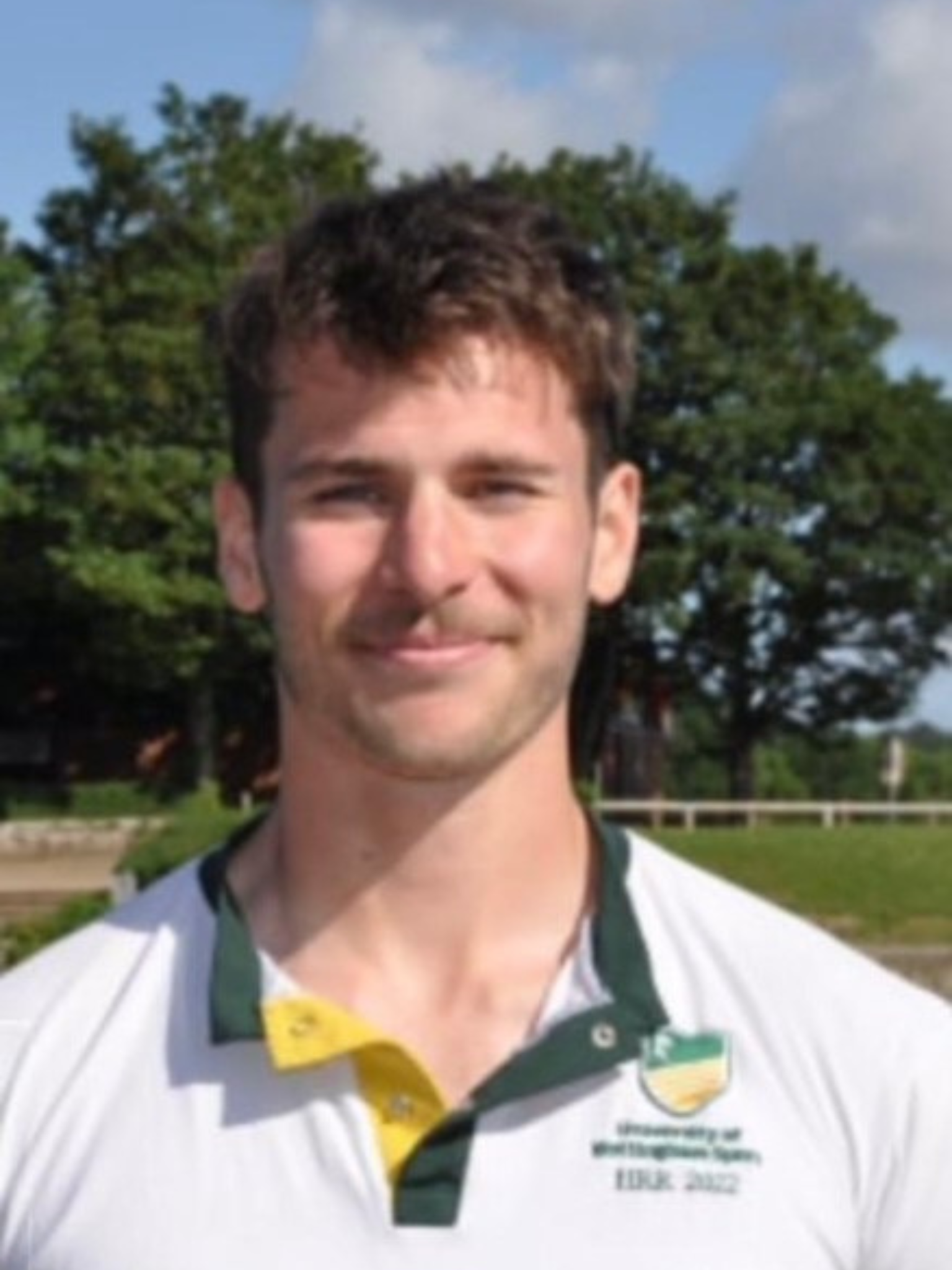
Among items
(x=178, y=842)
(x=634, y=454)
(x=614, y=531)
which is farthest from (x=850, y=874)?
(x=614, y=531)

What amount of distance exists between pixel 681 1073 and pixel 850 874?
27987 mm

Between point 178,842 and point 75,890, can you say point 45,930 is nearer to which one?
point 178,842

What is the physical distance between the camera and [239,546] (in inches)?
146

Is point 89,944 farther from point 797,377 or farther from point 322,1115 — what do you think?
point 797,377

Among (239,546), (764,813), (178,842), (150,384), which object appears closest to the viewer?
(239,546)

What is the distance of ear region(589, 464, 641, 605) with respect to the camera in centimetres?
364

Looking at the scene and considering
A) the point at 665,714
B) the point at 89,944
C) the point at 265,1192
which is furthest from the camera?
the point at 665,714

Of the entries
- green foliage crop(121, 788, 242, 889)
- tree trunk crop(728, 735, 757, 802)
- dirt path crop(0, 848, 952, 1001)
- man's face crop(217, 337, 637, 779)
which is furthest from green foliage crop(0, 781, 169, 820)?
man's face crop(217, 337, 637, 779)

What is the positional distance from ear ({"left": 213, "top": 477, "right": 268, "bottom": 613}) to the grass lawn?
83.4ft

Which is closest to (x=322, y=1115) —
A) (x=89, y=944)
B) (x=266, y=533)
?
(x=89, y=944)

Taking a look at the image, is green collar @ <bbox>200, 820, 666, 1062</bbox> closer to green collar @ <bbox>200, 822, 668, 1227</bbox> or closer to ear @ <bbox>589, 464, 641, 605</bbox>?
green collar @ <bbox>200, 822, 668, 1227</bbox>

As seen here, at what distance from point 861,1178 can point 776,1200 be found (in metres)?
0.09

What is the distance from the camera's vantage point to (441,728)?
349 cm

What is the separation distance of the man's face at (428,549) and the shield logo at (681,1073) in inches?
14.2
